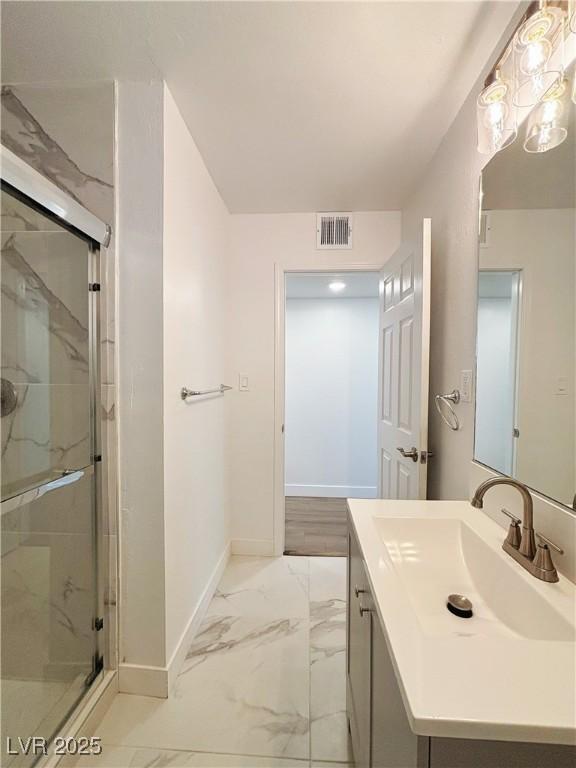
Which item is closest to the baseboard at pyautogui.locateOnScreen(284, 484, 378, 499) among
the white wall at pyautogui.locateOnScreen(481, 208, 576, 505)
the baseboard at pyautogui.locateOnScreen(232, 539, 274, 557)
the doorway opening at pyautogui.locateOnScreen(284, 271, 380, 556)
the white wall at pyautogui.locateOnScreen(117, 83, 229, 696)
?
the doorway opening at pyautogui.locateOnScreen(284, 271, 380, 556)

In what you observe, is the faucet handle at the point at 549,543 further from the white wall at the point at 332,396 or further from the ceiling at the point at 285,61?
the white wall at the point at 332,396

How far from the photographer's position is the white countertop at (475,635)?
1.46 ft

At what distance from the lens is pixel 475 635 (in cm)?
65

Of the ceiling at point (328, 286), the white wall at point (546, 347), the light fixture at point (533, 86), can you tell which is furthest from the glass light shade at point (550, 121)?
the ceiling at point (328, 286)

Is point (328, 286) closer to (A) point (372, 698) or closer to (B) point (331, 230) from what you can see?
(B) point (331, 230)

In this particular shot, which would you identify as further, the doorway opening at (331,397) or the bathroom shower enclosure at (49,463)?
the doorway opening at (331,397)

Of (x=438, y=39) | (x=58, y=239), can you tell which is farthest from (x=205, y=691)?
(x=438, y=39)

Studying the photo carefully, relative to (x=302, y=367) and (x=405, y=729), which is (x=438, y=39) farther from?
(x=302, y=367)

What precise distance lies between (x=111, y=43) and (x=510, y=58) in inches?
50.7

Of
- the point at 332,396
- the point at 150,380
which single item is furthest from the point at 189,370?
the point at 332,396

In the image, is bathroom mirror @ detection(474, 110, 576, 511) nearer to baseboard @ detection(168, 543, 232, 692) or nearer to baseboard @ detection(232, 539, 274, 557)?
baseboard @ detection(168, 543, 232, 692)

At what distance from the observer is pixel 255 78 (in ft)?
4.24

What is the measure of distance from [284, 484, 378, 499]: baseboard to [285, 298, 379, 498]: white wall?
1 cm

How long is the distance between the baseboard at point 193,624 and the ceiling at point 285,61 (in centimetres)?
229
